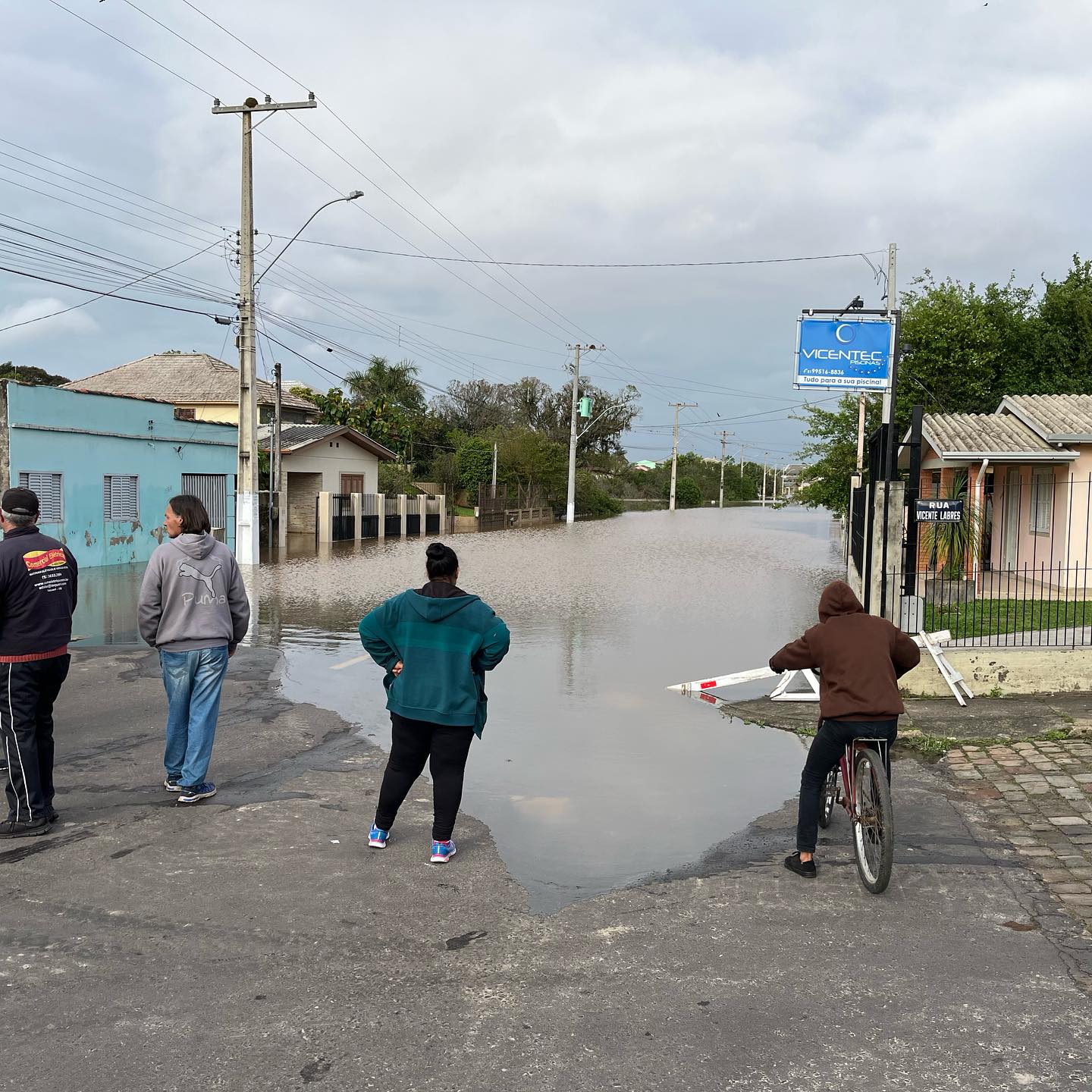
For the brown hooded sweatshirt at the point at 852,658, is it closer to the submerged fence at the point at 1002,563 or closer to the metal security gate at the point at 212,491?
the submerged fence at the point at 1002,563

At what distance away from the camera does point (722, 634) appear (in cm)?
1563

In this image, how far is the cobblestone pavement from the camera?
5535 mm

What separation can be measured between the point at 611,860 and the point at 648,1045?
2086 mm

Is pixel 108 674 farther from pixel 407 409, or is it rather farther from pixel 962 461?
pixel 407 409

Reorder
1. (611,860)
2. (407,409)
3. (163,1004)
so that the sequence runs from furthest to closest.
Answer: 1. (407,409)
2. (611,860)
3. (163,1004)

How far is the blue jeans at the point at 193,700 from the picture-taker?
645 cm

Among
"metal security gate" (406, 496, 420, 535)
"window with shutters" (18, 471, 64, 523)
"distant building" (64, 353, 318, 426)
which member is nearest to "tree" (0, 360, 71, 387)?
"distant building" (64, 353, 318, 426)

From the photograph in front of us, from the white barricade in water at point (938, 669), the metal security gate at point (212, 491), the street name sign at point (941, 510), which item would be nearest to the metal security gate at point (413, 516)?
the metal security gate at point (212, 491)

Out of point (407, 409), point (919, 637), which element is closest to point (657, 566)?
point (919, 637)

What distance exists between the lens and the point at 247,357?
827 inches

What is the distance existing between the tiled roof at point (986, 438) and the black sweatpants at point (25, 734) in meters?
15.4

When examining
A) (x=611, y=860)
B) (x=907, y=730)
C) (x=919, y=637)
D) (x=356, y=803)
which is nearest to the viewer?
(x=611, y=860)

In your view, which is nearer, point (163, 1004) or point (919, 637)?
point (163, 1004)

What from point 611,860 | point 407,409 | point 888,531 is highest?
point 407,409
